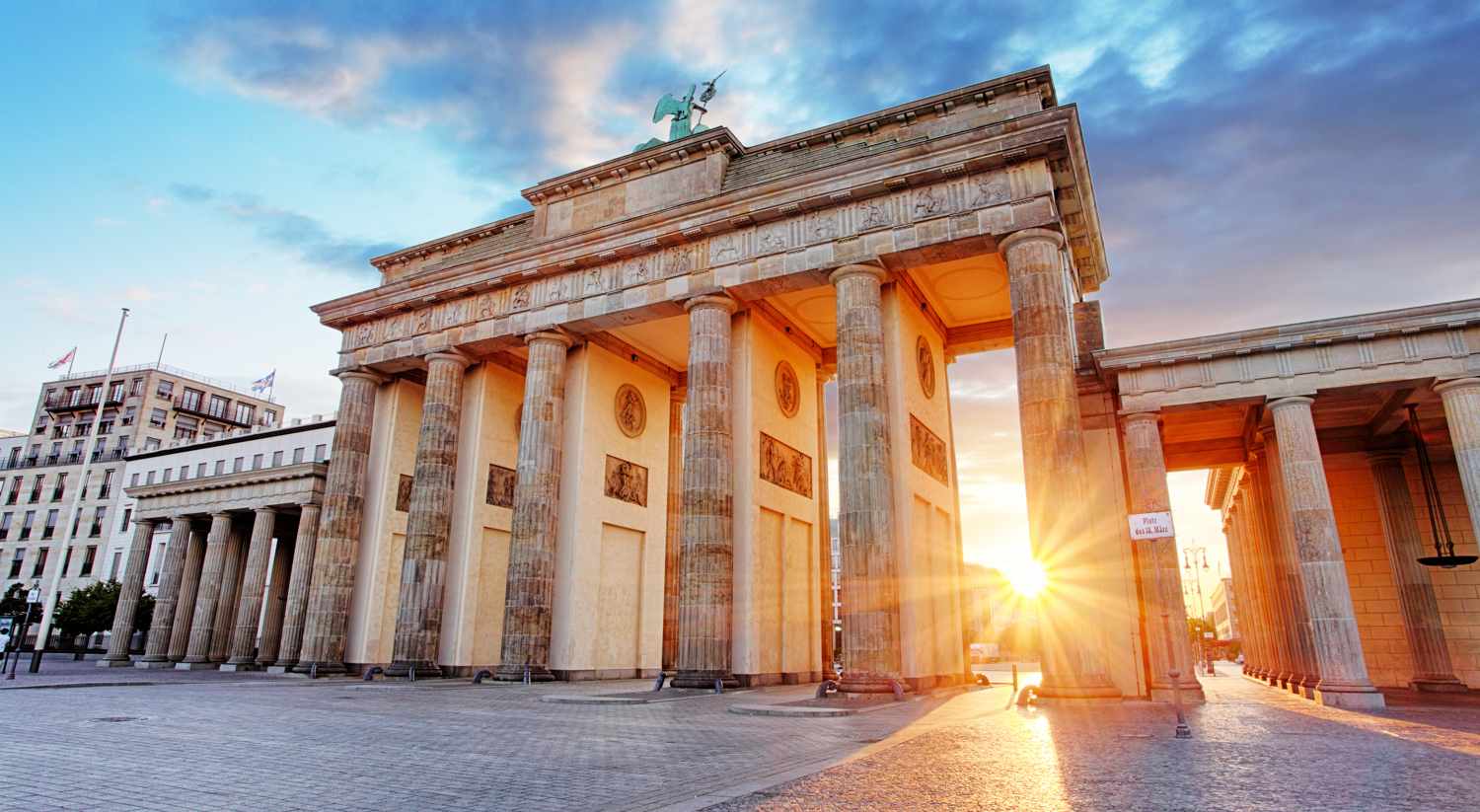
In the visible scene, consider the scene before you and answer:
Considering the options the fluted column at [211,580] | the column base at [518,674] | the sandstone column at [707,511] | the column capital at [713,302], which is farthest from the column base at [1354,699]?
the fluted column at [211,580]

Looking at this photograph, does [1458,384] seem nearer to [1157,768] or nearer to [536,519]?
[1157,768]

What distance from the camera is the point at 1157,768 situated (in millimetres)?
7621

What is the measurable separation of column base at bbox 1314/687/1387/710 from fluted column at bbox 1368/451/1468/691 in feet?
22.8

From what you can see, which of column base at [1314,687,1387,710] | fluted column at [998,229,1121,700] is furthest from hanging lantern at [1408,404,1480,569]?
fluted column at [998,229,1121,700]

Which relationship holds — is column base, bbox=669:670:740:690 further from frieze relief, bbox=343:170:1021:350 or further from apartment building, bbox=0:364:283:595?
apartment building, bbox=0:364:283:595

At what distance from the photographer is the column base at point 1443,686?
19.7 m

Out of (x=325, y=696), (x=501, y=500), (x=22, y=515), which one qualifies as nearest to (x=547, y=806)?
(x=325, y=696)

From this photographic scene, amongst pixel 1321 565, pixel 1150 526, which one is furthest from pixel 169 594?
pixel 1321 565

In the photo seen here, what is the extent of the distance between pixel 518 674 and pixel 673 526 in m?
8.38

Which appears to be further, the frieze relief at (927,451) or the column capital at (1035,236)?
the frieze relief at (927,451)

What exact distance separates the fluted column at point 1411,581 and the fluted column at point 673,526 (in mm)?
19701

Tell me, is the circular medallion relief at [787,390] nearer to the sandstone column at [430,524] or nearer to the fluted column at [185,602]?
the sandstone column at [430,524]

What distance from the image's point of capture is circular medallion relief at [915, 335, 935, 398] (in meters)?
23.9

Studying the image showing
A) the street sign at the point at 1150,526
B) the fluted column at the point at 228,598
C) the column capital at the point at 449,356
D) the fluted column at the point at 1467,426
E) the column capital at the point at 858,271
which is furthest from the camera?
the fluted column at the point at 228,598
